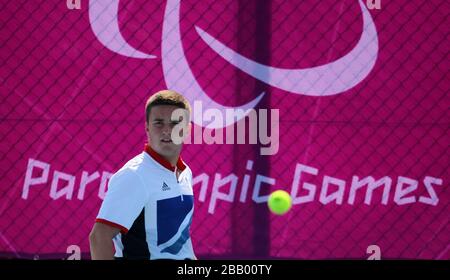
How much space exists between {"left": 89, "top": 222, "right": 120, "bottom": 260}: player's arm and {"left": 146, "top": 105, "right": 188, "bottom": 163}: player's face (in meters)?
0.51

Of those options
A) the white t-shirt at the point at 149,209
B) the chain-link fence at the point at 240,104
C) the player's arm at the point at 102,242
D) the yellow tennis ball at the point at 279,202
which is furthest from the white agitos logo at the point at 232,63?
the player's arm at the point at 102,242

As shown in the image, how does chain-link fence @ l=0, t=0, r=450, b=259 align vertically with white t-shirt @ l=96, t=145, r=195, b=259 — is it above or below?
above

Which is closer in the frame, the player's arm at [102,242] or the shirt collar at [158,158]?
the player's arm at [102,242]

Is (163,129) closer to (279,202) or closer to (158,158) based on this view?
(158,158)

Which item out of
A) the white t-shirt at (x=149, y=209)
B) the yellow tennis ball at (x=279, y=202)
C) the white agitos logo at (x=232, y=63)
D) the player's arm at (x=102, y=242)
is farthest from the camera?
the white agitos logo at (x=232, y=63)

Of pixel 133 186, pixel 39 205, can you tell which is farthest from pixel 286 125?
pixel 133 186

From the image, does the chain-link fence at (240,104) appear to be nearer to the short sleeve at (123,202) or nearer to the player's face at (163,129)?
the player's face at (163,129)

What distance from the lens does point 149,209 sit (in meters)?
3.39

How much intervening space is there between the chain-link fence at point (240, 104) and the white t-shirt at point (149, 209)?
2081 mm

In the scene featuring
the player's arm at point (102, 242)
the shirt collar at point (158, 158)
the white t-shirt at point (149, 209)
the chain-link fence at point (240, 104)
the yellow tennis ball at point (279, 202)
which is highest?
the chain-link fence at point (240, 104)

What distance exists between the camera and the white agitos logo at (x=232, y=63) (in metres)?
5.61

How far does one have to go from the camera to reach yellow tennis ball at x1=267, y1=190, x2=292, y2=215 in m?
5.47

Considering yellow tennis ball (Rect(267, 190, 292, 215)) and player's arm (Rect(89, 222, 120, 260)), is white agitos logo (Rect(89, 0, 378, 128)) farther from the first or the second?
player's arm (Rect(89, 222, 120, 260))

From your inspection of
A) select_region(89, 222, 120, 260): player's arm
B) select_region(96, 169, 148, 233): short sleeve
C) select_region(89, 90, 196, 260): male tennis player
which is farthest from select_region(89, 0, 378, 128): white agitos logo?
select_region(89, 222, 120, 260): player's arm
